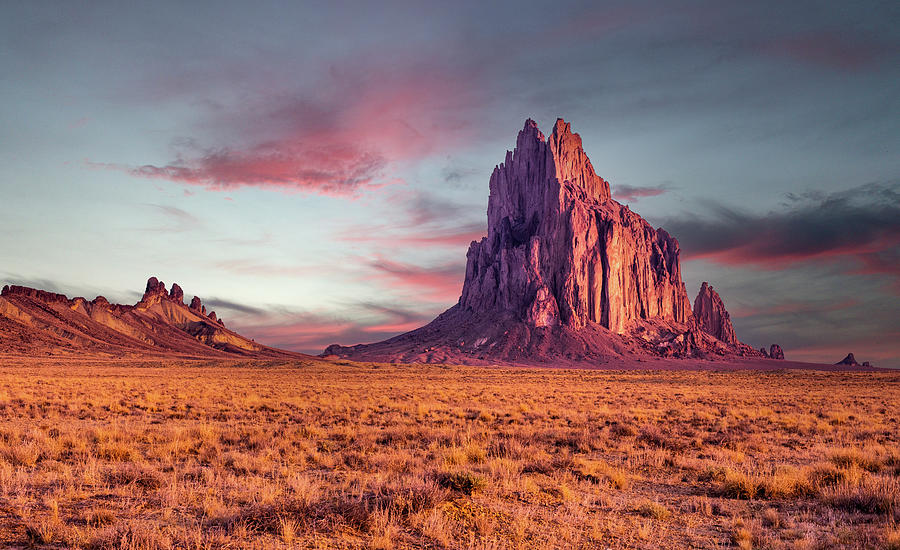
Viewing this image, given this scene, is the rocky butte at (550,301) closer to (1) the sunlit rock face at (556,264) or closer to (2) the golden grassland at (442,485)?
(1) the sunlit rock face at (556,264)

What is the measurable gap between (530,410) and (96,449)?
62.1 ft

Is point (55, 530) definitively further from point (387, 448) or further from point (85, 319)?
point (85, 319)

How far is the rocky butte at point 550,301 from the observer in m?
159

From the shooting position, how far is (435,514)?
8383mm

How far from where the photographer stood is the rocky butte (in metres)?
159

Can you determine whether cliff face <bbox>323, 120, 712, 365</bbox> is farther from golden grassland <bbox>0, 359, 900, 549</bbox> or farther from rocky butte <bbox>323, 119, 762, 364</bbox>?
golden grassland <bbox>0, 359, 900, 549</bbox>

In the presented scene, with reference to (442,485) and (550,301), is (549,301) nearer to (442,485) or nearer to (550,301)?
(550,301)

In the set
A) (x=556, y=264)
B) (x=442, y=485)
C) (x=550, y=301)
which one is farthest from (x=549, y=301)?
(x=442, y=485)

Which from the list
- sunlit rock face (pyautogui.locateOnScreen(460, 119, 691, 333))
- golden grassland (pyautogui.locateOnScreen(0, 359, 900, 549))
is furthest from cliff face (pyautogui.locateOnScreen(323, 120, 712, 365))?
golden grassland (pyautogui.locateOnScreen(0, 359, 900, 549))

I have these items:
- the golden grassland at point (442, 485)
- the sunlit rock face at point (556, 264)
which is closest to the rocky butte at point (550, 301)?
the sunlit rock face at point (556, 264)

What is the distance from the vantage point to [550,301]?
171625 millimetres

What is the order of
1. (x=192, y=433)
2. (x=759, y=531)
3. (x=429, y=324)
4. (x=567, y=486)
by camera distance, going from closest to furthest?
1. (x=759, y=531)
2. (x=567, y=486)
3. (x=192, y=433)
4. (x=429, y=324)

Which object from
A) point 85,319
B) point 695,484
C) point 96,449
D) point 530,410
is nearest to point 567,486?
point 695,484

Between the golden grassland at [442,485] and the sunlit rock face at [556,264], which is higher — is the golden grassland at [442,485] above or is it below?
below
